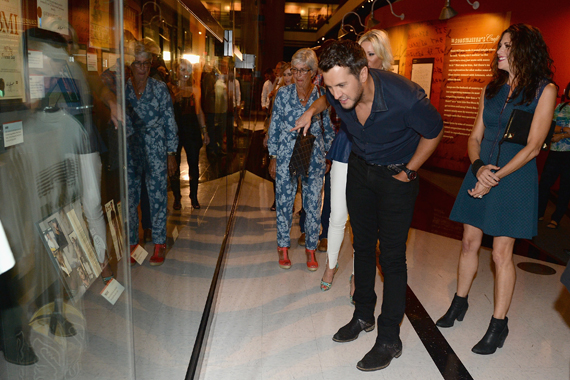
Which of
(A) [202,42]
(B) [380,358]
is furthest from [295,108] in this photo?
(B) [380,358]

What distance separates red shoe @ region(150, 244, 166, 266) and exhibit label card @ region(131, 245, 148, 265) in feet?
0.29

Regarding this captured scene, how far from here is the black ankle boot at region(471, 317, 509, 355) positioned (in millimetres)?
2340

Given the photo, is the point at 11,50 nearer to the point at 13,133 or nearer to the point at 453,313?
the point at 13,133

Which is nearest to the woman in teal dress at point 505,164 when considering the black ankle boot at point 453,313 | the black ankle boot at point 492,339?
the black ankle boot at point 492,339

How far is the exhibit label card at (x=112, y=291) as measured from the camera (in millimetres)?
983

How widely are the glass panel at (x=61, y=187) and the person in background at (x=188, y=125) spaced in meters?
0.57

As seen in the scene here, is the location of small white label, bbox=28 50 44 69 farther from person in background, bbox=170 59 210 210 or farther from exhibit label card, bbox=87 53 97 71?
person in background, bbox=170 59 210 210

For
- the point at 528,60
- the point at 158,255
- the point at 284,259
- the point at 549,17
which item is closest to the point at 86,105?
the point at 158,255

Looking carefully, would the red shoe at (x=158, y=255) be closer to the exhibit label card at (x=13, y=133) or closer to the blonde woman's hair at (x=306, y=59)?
the exhibit label card at (x=13, y=133)

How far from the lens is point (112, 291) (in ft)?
3.33

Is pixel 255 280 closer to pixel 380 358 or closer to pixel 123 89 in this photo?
pixel 380 358

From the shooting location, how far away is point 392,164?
203 centimetres

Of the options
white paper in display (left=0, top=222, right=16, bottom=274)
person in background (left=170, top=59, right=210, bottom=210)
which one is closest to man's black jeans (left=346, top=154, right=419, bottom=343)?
person in background (left=170, top=59, right=210, bottom=210)

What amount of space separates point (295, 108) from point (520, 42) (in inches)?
57.9
